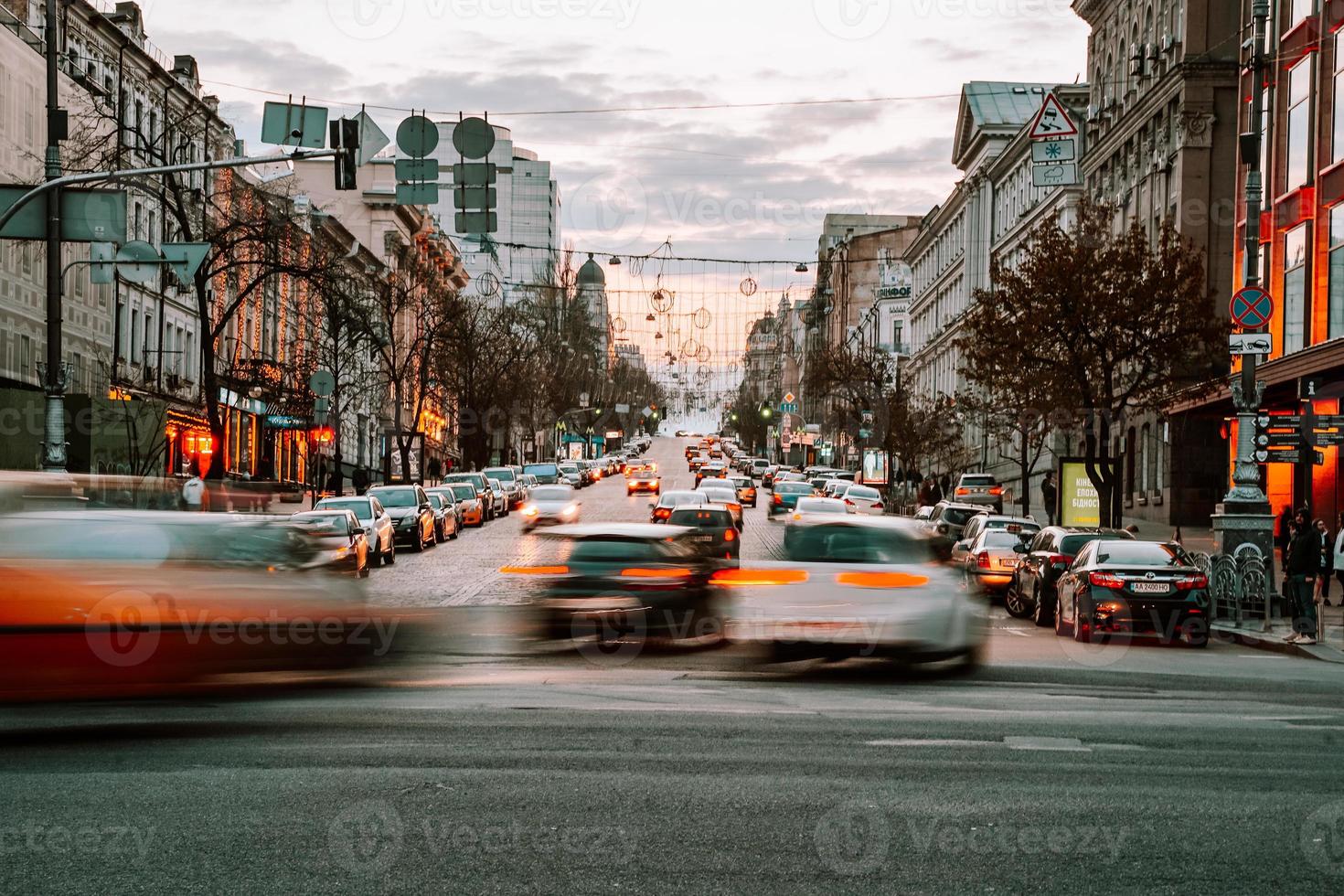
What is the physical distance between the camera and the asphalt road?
25.3ft

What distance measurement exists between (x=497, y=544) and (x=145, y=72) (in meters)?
22.2

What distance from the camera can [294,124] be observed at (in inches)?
922

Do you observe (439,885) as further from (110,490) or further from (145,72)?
(145,72)

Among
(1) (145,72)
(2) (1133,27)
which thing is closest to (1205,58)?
(2) (1133,27)

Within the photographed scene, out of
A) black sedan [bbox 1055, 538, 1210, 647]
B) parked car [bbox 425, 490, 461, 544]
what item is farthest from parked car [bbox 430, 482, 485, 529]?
black sedan [bbox 1055, 538, 1210, 647]

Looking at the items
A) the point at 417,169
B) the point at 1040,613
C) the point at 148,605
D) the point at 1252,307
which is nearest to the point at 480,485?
the point at 1040,613

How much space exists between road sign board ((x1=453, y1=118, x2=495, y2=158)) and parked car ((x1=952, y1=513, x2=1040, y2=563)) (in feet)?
47.3

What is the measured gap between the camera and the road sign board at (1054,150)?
3978 centimetres

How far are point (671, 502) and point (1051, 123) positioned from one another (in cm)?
1282

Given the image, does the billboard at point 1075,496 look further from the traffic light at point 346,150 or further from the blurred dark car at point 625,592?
the blurred dark car at point 625,592

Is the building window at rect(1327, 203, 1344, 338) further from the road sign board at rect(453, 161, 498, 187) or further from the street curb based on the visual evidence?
the road sign board at rect(453, 161, 498, 187)

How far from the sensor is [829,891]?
739 centimetres

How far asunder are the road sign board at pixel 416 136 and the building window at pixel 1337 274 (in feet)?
80.3

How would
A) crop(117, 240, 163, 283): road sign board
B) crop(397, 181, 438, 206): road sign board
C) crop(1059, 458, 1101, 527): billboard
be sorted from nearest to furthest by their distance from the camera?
crop(397, 181, 438, 206): road sign board → crop(117, 240, 163, 283): road sign board → crop(1059, 458, 1101, 527): billboard
